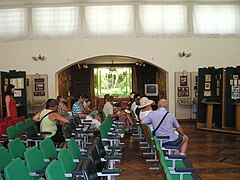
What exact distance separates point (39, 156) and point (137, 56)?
8436mm

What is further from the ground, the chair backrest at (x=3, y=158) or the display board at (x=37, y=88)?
the display board at (x=37, y=88)

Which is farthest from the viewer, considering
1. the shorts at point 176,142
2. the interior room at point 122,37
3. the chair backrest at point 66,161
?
the interior room at point 122,37

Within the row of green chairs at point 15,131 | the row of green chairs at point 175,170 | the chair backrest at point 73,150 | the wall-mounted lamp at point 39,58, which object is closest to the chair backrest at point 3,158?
the chair backrest at point 73,150

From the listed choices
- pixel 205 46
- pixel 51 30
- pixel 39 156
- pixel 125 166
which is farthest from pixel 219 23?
pixel 39 156

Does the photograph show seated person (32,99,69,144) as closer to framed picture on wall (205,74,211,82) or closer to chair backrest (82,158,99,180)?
chair backrest (82,158,99,180)

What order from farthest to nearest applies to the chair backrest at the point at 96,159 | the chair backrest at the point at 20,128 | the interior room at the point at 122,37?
1. the interior room at the point at 122,37
2. the chair backrest at the point at 20,128
3. the chair backrest at the point at 96,159

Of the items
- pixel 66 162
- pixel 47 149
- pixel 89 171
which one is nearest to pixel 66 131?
pixel 47 149

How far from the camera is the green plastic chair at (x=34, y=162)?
314cm

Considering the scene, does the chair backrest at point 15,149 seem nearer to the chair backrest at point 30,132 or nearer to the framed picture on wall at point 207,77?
the chair backrest at point 30,132

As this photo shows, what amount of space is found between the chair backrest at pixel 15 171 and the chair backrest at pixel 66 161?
335 mm

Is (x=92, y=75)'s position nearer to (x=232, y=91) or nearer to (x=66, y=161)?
(x=232, y=91)

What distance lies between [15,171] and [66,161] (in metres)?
0.62

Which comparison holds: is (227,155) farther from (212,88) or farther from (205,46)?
(205,46)

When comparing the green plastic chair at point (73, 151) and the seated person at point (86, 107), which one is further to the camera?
the seated person at point (86, 107)
